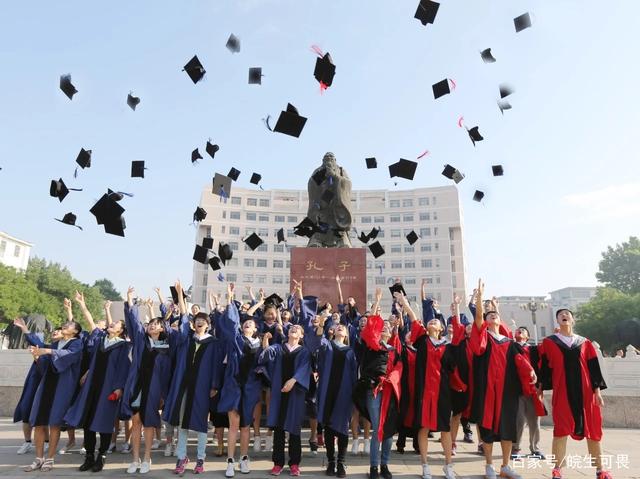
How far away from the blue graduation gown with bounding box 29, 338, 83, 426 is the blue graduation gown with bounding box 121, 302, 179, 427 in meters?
0.64

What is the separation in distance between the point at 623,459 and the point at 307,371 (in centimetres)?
392

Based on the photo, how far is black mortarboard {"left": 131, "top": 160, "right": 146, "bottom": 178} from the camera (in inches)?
352

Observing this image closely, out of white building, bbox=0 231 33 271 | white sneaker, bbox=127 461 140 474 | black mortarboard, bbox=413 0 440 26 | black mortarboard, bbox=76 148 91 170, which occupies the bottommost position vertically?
white sneaker, bbox=127 461 140 474

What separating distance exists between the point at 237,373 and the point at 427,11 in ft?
21.0

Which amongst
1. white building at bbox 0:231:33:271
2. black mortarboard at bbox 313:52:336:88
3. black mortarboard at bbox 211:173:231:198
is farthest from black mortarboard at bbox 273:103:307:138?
white building at bbox 0:231:33:271

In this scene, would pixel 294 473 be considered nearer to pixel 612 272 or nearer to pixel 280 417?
pixel 280 417

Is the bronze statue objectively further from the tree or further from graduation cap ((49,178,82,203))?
the tree

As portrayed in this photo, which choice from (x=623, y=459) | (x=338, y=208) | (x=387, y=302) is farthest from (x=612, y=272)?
(x=623, y=459)

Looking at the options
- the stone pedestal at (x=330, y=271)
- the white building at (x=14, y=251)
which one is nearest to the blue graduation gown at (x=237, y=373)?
the stone pedestal at (x=330, y=271)

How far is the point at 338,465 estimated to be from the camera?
4395 millimetres

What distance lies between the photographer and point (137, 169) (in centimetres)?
905

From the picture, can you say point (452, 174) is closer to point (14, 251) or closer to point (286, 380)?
point (286, 380)

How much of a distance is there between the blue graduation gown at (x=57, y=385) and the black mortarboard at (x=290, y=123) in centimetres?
450

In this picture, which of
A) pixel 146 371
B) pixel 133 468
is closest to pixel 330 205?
pixel 146 371
